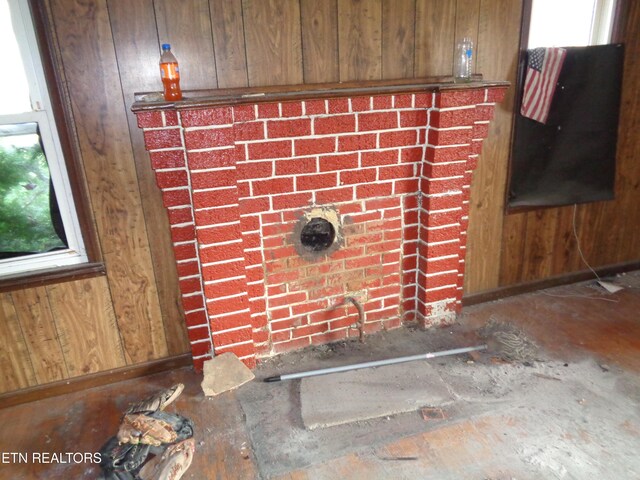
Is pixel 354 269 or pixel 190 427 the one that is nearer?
pixel 190 427

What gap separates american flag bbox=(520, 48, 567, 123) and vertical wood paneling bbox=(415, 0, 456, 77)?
536mm

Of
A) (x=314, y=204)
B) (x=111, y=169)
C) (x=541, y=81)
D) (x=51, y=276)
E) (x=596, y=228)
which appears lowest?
(x=596, y=228)

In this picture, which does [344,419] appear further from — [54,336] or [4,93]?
[4,93]

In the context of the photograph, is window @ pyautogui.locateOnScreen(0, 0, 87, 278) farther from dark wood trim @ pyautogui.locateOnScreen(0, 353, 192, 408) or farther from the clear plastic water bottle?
the clear plastic water bottle

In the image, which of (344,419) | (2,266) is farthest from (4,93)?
(344,419)

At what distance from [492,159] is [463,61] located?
625mm

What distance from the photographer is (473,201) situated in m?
2.78

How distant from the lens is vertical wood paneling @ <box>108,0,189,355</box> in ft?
6.33

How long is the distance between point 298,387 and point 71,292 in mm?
1209

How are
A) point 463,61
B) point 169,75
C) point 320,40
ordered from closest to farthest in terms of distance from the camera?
1. point 169,75
2. point 320,40
3. point 463,61

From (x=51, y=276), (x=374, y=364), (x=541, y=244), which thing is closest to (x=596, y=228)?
(x=541, y=244)

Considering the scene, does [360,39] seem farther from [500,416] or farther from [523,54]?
[500,416]

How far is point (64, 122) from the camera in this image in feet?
6.51

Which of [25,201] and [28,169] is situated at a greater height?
[28,169]
